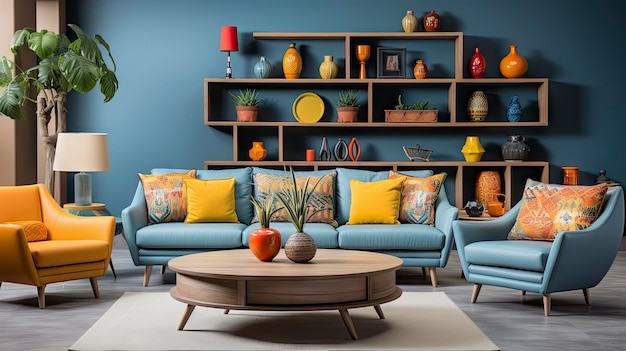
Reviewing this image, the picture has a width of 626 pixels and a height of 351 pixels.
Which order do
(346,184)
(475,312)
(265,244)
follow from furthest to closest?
(346,184) < (475,312) < (265,244)

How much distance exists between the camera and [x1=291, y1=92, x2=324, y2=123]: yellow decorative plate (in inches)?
313

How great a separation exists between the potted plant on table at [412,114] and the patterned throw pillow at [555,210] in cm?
222

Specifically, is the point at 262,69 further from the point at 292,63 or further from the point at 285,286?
the point at 285,286

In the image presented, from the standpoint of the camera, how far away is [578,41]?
8.05 metres

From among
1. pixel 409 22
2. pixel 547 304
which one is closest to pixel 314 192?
pixel 547 304

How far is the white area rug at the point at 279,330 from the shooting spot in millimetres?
4137

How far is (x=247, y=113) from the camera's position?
7.76m

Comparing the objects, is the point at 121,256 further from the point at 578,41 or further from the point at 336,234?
the point at 578,41

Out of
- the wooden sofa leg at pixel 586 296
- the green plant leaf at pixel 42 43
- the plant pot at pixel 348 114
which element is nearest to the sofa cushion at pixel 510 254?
the wooden sofa leg at pixel 586 296

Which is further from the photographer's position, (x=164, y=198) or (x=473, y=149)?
(x=473, y=149)

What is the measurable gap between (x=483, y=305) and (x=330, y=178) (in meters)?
1.82

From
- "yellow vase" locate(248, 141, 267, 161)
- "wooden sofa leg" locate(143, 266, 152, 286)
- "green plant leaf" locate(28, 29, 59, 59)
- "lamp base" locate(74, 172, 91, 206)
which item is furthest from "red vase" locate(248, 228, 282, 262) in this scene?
"yellow vase" locate(248, 141, 267, 161)

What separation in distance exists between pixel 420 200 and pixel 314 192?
85cm

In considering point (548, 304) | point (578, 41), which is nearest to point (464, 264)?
point (548, 304)
